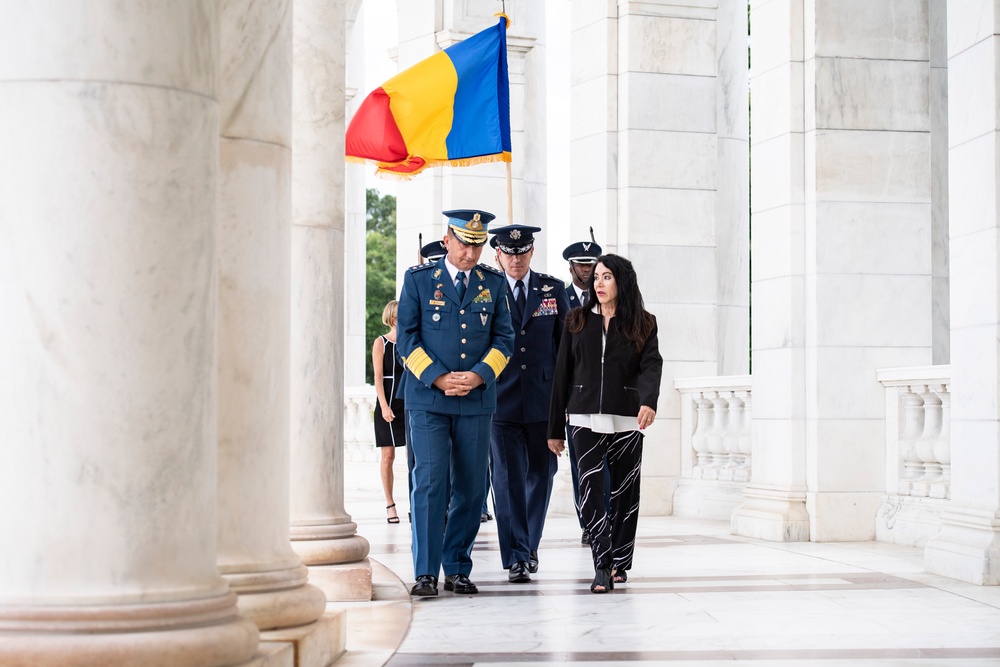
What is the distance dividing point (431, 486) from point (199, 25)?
210 inches

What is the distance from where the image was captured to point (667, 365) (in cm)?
1744

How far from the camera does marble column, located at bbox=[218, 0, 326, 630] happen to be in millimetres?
6043

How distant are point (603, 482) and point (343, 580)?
215cm

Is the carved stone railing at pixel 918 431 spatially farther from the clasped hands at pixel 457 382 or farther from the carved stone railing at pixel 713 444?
the clasped hands at pixel 457 382

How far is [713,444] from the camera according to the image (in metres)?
16.5

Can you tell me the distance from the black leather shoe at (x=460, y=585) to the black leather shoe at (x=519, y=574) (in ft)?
2.12

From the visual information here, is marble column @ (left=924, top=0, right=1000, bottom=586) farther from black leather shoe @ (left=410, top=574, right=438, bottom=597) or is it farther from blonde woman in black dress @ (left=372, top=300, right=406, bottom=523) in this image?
blonde woman in black dress @ (left=372, top=300, right=406, bottom=523)

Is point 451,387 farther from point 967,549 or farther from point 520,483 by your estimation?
point 967,549

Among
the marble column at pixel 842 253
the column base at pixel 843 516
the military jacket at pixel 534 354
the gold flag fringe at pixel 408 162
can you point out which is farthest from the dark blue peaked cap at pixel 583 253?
the column base at pixel 843 516

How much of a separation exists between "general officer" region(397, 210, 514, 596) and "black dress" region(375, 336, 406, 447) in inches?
230

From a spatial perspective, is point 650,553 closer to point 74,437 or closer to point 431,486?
point 431,486

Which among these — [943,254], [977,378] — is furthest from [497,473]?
[943,254]

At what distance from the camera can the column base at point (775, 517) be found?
1393 cm

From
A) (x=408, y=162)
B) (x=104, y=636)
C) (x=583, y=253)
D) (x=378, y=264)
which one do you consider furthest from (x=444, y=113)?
(x=378, y=264)
